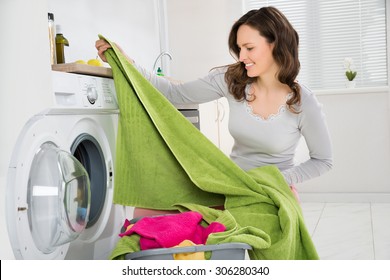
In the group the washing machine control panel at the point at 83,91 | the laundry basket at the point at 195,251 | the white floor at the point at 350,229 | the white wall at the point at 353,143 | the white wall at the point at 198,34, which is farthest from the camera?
the white wall at the point at 198,34

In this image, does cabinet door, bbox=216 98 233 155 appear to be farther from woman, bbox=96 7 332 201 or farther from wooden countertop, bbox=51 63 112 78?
wooden countertop, bbox=51 63 112 78

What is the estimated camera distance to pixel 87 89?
2.04 m

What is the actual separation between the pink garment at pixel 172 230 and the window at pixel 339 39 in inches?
128

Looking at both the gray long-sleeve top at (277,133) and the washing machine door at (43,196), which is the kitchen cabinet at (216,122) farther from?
the washing machine door at (43,196)

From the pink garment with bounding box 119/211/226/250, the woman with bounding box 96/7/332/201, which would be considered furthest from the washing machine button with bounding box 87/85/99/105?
the pink garment with bounding box 119/211/226/250

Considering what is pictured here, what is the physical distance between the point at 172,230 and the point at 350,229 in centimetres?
220

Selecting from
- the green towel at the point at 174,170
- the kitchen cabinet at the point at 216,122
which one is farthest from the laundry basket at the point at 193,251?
the kitchen cabinet at the point at 216,122

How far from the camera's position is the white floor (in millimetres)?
2988

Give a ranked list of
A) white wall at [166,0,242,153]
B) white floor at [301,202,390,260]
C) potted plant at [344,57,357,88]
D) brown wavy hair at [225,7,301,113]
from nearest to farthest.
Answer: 1. brown wavy hair at [225,7,301,113]
2. white floor at [301,202,390,260]
3. potted plant at [344,57,357,88]
4. white wall at [166,0,242,153]

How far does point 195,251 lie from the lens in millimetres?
1587

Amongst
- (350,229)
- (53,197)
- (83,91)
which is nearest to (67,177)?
(53,197)

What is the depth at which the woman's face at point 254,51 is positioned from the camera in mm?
2117

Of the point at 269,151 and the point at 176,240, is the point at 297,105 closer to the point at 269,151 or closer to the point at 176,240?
the point at 269,151

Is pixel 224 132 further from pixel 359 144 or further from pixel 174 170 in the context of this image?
pixel 174 170
